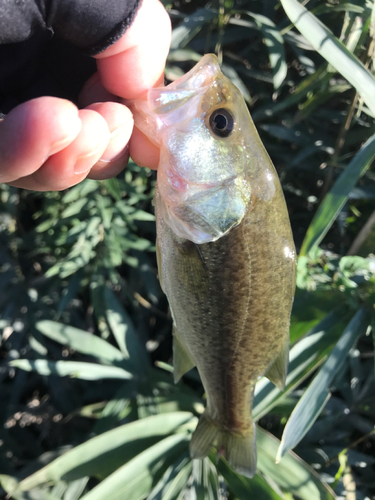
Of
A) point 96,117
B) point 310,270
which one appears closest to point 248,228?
point 96,117

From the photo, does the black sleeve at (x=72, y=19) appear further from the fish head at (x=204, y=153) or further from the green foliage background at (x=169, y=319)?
the green foliage background at (x=169, y=319)

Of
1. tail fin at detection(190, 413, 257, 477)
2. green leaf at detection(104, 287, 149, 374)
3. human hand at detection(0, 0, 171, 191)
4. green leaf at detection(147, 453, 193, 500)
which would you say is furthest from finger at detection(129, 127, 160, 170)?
green leaf at detection(147, 453, 193, 500)

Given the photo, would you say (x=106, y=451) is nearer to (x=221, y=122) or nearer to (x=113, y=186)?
(x=113, y=186)

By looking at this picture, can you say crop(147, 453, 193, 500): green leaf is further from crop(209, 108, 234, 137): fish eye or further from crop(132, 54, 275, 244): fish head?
crop(209, 108, 234, 137): fish eye

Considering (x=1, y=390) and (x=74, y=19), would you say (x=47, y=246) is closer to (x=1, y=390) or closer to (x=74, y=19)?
(x=1, y=390)

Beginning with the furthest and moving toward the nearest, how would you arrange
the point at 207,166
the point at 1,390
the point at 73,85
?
the point at 1,390 < the point at 73,85 < the point at 207,166
